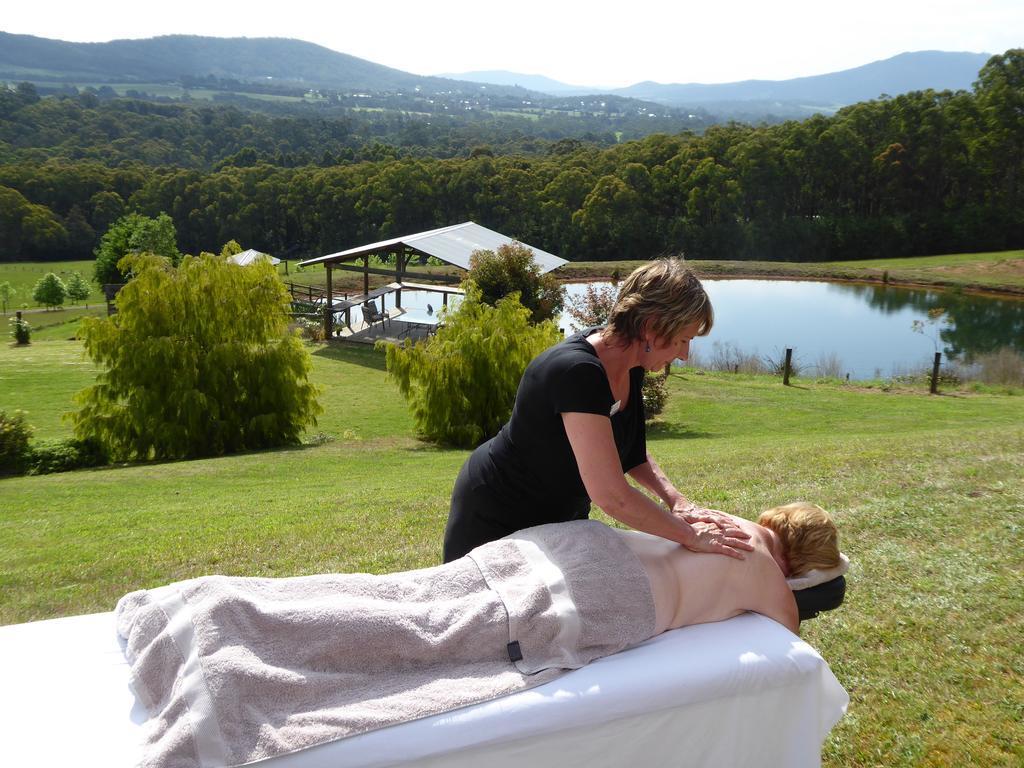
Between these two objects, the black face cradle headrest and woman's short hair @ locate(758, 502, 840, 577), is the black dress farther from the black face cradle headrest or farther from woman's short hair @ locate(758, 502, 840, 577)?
the black face cradle headrest

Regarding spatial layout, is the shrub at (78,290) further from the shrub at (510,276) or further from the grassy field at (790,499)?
the grassy field at (790,499)

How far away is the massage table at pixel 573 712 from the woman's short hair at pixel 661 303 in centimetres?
89

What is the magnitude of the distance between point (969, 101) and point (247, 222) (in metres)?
45.6

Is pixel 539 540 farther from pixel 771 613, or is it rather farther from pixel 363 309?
pixel 363 309

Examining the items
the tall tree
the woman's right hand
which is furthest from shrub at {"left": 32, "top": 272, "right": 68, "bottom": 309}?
the woman's right hand

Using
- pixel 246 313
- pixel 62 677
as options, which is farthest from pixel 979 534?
pixel 246 313

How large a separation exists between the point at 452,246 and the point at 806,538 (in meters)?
21.5

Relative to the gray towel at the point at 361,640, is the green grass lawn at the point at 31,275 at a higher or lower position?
lower

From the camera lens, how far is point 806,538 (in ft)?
8.59

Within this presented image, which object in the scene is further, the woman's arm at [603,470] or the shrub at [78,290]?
the shrub at [78,290]

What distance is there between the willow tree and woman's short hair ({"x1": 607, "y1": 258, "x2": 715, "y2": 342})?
11.1 metres

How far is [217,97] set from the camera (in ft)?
646

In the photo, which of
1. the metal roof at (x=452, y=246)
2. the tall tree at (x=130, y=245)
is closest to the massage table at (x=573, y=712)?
the metal roof at (x=452, y=246)

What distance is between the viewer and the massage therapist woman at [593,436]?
7.39 feet
